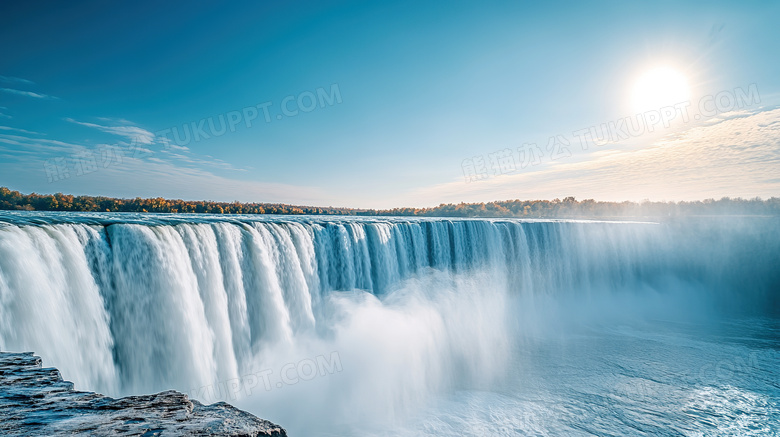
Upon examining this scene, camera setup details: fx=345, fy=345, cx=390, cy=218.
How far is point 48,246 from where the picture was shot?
22.9 ft

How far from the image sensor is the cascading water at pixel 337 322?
7.27 meters

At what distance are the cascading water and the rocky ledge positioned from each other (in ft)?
16.7

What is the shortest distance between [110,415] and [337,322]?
1176 centimetres

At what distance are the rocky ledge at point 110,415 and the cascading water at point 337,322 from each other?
5080 mm

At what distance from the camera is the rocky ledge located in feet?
5.74

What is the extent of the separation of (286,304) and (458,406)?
6.59 m

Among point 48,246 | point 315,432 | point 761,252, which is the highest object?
point 48,246

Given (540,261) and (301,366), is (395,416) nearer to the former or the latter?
(301,366)

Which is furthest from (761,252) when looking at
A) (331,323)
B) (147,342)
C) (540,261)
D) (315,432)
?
(147,342)

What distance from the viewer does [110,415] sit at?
1.97 metres

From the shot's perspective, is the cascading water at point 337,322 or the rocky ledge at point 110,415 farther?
the cascading water at point 337,322

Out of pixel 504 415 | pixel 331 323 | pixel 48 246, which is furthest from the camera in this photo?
pixel 331 323

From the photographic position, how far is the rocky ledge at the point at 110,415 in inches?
68.9

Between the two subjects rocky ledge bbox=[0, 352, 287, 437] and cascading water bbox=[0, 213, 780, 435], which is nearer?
rocky ledge bbox=[0, 352, 287, 437]
